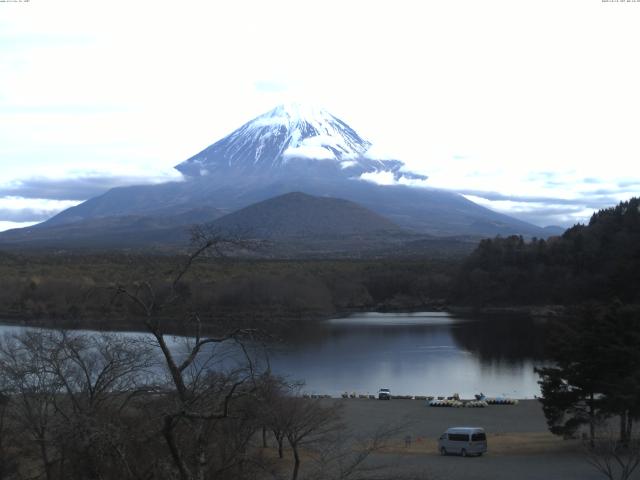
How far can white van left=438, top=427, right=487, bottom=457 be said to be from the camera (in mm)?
14062

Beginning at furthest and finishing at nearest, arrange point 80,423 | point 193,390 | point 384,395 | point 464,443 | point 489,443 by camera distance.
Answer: point 384,395
point 489,443
point 464,443
point 193,390
point 80,423

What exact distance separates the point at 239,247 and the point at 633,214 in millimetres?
54622

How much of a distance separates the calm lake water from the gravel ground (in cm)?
300

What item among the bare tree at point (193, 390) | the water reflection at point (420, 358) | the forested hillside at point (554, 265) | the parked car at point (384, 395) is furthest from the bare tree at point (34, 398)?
the forested hillside at point (554, 265)

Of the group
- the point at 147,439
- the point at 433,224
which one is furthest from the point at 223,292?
the point at 433,224

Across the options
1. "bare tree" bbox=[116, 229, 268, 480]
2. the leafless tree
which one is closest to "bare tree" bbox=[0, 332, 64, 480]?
the leafless tree

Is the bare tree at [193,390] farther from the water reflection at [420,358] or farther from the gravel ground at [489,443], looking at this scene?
the water reflection at [420,358]

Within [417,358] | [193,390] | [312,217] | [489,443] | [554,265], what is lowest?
[417,358]

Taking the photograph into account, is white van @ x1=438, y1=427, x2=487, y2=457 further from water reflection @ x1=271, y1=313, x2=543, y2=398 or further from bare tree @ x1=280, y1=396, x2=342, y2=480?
water reflection @ x1=271, y1=313, x2=543, y2=398

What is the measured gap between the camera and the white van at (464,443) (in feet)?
46.1

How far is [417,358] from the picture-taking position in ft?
103

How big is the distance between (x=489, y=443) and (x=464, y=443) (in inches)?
65.7

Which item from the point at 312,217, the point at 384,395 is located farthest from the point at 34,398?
the point at 312,217

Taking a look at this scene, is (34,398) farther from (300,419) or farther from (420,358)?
(420,358)
